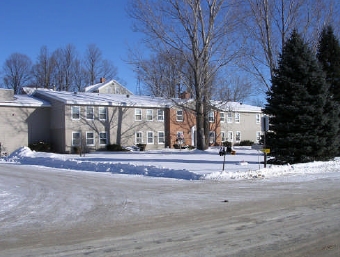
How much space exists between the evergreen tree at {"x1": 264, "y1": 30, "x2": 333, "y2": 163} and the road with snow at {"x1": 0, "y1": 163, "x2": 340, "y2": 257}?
6.40 metres

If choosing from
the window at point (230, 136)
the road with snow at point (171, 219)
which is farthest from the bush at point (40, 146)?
the window at point (230, 136)

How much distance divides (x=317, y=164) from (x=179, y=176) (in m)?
7.26

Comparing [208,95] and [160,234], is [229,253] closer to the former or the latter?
[160,234]

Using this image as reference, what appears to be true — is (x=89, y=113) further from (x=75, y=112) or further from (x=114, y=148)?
(x=114, y=148)

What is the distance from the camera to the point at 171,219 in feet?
27.6

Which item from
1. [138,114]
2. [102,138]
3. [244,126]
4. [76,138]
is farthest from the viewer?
[244,126]

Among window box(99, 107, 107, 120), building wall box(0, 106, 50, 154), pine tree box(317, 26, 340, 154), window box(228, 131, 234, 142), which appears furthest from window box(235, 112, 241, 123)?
pine tree box(317, 26, 340, 154)

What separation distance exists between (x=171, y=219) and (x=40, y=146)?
2979 cm

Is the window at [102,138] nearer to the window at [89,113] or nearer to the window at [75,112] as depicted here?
the window at [89,113]

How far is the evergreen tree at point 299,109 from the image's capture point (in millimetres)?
20156

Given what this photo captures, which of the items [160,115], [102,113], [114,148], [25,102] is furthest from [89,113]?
[160,115]

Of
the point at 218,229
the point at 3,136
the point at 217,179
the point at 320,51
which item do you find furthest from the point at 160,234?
the point at 3,136

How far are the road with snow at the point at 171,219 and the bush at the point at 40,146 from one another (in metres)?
22.2

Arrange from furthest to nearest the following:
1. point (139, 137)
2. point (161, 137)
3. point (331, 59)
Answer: point (161, 137) → point (139, 137) → point (331, 59)
